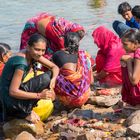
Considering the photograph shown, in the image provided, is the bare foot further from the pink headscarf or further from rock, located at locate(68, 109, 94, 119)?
the pink headscarf

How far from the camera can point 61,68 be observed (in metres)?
5.71

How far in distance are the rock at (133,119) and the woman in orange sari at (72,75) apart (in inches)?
34.2

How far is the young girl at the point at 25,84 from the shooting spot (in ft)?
16.1

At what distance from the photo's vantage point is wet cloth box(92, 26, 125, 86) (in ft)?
22.4

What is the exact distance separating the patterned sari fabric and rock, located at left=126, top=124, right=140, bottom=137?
1.18 meters

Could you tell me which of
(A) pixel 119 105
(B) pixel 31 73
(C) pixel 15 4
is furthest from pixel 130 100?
(C) pixel 15 4

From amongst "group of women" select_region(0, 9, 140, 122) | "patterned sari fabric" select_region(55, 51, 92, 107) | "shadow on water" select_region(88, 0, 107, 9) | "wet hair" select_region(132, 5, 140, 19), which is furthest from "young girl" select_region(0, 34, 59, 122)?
"shadow on water" select_region(88, 0, 107, 9)

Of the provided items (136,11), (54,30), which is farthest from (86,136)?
(136,11)

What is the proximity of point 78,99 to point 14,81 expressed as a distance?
1.10 meters

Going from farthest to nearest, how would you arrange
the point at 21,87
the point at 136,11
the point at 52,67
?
the point at 136,11 → the point at 52,67 → the point at 21,87

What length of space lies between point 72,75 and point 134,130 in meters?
1.34

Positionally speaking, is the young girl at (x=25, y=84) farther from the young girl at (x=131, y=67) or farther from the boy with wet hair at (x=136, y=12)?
the boy with wet hair at (x=136, y=12)

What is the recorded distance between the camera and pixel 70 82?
18.6 feet

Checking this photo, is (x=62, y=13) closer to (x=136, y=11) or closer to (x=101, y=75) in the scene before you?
(x=136, y=11)
